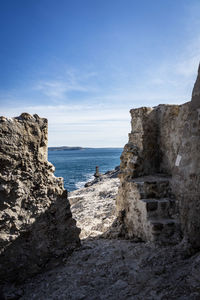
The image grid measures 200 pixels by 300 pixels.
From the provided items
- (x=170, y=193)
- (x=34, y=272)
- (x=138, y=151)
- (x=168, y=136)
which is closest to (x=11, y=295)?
(x=34, y=272)

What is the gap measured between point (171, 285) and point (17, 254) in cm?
219

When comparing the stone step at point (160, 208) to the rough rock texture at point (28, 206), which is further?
the stone step at point (160, 208)

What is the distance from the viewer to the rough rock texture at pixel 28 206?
3.13 m

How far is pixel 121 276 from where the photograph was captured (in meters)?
2.95

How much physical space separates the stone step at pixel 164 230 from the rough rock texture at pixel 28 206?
1.50 meters

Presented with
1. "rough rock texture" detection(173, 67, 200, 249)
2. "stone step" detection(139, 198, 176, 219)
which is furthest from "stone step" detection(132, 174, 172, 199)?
"rough rock texture" detection(173, 67, 200, 249)

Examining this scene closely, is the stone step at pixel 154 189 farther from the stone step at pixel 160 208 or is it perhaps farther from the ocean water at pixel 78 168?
the ocean water at pixel 78 168

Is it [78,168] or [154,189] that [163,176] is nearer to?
[154,189]

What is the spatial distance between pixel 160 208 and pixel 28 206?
8.20ft

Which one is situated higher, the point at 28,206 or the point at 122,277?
the point at 28,206

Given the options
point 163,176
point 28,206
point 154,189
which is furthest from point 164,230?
point 28,206

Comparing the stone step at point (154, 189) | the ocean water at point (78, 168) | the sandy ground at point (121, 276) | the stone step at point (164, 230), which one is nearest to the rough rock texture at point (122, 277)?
the sandy ground at point (121, 276)

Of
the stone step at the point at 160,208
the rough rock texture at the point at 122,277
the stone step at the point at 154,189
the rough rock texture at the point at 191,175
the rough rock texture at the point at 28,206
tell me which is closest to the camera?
the rough rock texture at the point at 122,277

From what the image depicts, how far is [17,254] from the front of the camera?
3154mm
